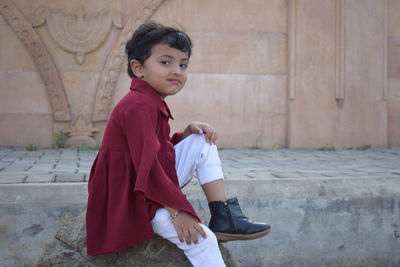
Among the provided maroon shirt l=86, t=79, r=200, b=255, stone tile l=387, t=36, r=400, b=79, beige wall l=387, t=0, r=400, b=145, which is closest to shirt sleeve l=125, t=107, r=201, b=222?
maroon shirt l=86, t=79, r=200, b=255

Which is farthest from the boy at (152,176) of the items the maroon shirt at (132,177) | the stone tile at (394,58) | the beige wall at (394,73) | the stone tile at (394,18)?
the stone tile at (394,18)

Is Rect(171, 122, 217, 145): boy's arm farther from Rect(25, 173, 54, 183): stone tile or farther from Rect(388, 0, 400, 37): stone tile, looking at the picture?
Rect(388, 0, 400, 37): stone tile

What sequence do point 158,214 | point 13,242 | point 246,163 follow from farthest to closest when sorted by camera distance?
point 246,163 < point 13,242 < point 158,214

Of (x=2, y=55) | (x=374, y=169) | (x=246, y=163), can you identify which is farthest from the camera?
(x=2, y=55)

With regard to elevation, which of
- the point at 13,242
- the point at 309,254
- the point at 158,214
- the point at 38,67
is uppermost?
the point at 38,67

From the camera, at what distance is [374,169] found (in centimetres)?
474

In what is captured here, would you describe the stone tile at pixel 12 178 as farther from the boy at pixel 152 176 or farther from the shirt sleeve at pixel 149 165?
the shirt sleeve at pixel 149 165

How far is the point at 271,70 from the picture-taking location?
729cm

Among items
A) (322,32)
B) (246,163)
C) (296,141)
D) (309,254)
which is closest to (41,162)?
(246,163)

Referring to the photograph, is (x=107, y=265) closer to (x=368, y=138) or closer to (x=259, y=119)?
(x=259, y=119)

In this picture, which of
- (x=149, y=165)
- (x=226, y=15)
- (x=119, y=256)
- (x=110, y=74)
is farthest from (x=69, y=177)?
(x=226, y=15)

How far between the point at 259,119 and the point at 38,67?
322cm

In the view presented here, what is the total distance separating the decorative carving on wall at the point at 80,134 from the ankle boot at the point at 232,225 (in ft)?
15.2

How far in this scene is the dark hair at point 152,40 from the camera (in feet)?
7.76
